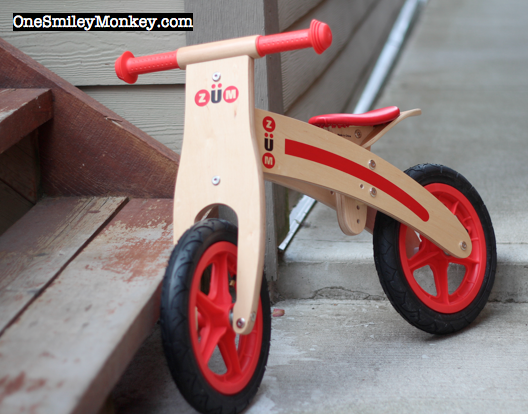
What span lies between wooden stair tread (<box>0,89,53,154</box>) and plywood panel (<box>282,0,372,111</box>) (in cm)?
81

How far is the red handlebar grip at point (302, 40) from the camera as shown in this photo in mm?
1042

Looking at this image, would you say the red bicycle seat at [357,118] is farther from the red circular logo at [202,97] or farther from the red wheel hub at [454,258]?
the red circular logo at [202,97]

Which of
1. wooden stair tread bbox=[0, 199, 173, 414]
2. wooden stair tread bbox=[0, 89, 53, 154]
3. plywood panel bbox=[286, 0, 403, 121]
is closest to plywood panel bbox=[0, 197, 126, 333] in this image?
wooden stair tread bbox=[0, 199, 173, 414]

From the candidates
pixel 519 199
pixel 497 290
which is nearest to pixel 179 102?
pixel 497 290

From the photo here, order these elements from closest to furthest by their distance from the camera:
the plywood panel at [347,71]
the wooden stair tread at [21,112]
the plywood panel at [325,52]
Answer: the wooden stair tread at [21,112], the plywood panel at [325,52], the plywood panel at [347,71]

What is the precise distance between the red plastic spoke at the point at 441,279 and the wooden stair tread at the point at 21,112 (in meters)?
1.28

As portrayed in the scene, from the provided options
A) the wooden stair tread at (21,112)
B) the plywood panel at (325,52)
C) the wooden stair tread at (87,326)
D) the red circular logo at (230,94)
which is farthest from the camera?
the plywood panel at (325,52)

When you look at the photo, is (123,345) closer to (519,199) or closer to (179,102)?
(179,102)

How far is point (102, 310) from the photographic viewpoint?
110 centimetres

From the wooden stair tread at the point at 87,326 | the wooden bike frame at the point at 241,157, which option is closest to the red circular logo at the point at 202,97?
the wooden bike frame at the point at 241,157

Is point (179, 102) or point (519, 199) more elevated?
point (179, 102)

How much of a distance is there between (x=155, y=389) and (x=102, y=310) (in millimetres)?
365

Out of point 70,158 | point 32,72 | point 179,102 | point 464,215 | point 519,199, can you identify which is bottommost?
point 519,199

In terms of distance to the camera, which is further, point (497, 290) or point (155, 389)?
point (497, 290)
